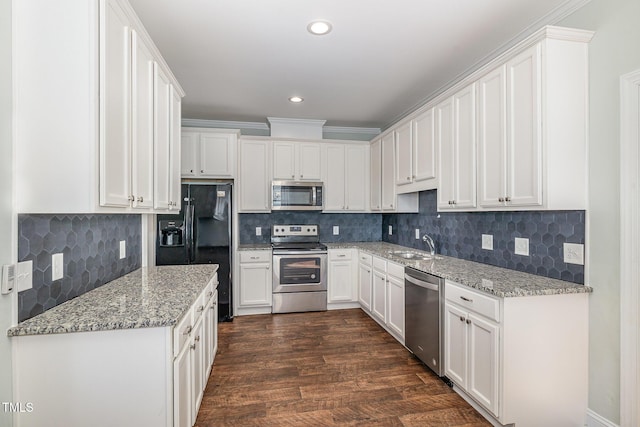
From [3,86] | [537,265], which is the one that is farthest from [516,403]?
[3,86]

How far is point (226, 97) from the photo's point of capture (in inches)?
145

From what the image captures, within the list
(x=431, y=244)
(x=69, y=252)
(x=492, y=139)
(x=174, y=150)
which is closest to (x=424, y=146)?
(x=492, y=139)

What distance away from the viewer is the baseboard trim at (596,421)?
183 centimetres

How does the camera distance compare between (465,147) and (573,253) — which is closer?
(573,253)

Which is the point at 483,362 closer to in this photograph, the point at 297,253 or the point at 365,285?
the point at 365,285

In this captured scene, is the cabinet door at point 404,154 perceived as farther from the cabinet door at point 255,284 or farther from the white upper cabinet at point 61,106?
the white upper cabinet at point 61,106

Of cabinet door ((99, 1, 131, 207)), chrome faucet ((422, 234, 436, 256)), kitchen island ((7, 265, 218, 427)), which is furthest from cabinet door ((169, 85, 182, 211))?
chrome faucet ((422, 234, 436, 256))

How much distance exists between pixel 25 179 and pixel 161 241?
249cm

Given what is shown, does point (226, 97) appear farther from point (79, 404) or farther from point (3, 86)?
point (79, 404)

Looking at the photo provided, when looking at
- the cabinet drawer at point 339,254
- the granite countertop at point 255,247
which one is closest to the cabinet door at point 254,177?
the granite countertop at point 255,247

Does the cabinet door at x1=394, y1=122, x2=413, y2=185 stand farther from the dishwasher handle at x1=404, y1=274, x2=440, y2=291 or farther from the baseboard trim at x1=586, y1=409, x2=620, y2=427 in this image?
the baseboard trim at x1=586, y1=409, x2=620, y2=427

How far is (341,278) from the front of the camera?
437 cm

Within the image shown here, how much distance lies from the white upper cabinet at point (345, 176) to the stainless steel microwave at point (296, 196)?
0.20 metres

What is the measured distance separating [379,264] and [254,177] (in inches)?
81.3
